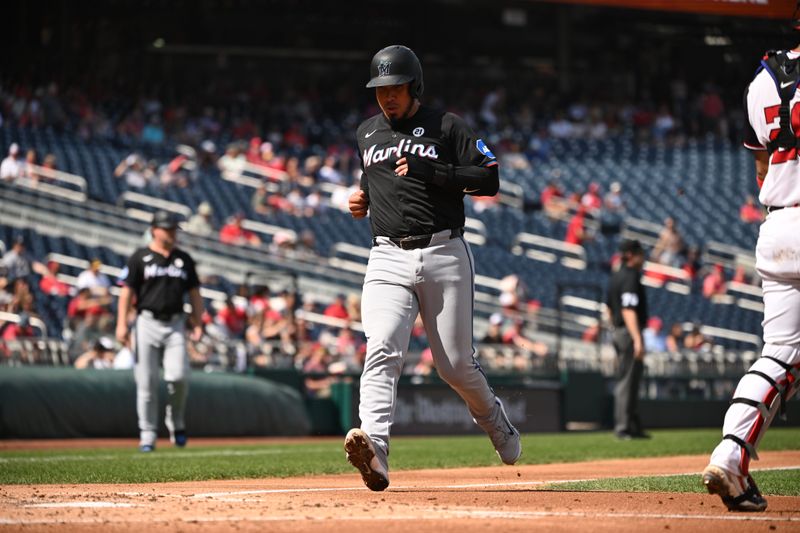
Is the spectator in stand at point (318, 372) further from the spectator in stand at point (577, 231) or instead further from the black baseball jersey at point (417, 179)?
the black baseball jersey at point (417, 179)

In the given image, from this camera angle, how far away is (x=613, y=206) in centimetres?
2569

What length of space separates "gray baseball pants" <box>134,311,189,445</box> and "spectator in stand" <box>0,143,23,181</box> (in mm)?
10858

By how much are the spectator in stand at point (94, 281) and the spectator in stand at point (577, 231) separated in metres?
9.84

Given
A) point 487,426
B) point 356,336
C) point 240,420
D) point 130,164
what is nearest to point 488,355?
point 356,336

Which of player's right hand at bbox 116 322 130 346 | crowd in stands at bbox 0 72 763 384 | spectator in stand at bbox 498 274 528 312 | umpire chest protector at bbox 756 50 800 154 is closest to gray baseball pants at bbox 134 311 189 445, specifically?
player's right hand at bbox 116 322 130 346

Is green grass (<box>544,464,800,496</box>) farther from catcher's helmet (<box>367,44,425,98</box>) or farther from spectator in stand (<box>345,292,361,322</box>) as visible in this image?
spectator in stand (<box>345,292,361,322</box>)

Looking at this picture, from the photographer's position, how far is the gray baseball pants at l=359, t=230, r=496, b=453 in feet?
20.4

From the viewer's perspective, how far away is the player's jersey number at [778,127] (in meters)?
5.26

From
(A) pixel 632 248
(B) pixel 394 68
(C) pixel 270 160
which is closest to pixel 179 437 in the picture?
(A) pixel 632 248

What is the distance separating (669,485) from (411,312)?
191 centimetres

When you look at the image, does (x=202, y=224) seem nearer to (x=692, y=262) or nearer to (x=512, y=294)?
(x=512, y=294)

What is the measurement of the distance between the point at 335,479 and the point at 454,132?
7.91 feet

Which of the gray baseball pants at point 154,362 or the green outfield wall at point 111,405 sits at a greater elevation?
the gray baseball pants at point 154,362

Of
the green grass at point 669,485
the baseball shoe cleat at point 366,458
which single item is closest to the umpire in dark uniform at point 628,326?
the green grass at point 669,485
